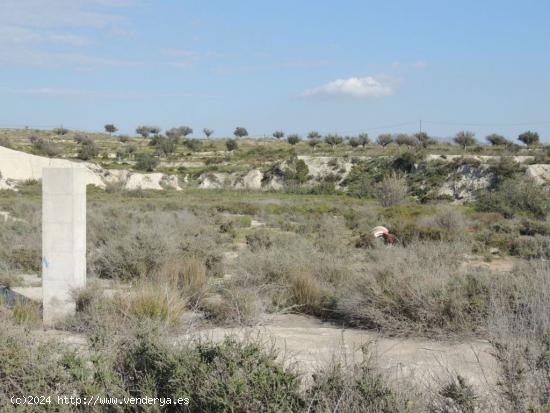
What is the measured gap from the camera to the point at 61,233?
11.8 meters

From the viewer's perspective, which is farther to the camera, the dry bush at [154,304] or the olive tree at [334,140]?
the olive tree at [334,140]

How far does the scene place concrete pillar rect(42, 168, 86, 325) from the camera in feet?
38.4

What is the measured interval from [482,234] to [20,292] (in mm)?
17662

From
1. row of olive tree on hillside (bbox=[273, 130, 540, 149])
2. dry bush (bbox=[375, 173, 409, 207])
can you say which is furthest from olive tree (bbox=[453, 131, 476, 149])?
dry bush (bbox=[375, 173, 409, 207])

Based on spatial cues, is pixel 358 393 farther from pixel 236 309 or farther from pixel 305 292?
pixel 305 292

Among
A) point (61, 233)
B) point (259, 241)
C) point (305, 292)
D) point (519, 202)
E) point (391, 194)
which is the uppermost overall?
point (61, 233)

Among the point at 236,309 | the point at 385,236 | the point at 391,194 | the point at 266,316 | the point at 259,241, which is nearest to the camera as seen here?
the point at 236,309

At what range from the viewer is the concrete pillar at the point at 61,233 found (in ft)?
38.4

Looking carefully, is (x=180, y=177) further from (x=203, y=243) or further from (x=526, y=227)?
(x=203, y=243)

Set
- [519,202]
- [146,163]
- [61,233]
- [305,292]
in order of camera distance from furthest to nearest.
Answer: [146,163] < [519,202] < [305,292] < [61,233]

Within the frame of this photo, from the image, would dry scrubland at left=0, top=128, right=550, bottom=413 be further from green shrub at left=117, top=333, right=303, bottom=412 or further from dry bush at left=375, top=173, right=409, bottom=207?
dry bush at left=375, top=173, right=409, bottom=207

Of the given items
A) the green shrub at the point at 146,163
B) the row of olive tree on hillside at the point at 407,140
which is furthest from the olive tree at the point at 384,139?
the green shrub at the point at 146,163

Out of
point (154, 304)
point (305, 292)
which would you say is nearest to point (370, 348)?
point (154, 304)

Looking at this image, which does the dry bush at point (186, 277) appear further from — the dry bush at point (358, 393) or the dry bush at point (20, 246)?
the dry bush at point (358, 393)
